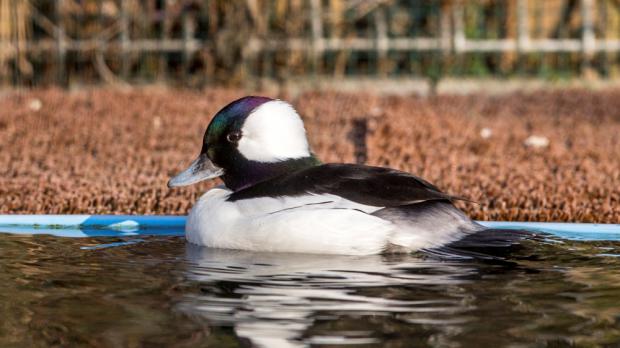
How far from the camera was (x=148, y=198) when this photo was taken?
574 centimetres

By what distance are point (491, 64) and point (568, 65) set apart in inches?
37.8

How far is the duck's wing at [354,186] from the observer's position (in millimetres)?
4270

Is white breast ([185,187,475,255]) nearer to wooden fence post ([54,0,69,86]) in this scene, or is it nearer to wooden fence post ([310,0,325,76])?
wooden fence post ([310,0,325,76])

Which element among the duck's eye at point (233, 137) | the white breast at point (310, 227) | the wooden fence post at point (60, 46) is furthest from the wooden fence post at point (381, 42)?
the white breast at point (310, 227)

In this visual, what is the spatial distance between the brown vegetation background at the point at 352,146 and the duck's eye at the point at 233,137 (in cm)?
102

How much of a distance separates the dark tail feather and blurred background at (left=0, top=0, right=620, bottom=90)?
7926 millimetres

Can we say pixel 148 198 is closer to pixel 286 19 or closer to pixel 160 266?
pixel 160 266

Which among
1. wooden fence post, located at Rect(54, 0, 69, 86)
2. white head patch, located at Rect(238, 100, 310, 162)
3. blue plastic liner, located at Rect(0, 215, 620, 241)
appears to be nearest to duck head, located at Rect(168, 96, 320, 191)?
white head patch, located at Rect(238, 100, 310, 162)

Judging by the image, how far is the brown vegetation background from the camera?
5750 mm

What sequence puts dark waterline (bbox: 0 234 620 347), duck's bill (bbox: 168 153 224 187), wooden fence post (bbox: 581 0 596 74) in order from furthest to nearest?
wooden fence post (bbox: 581 0 596 74)
duck's bill (bbox: 168 153 224 187)
dark waterline (bbox: 0 234 620 347)

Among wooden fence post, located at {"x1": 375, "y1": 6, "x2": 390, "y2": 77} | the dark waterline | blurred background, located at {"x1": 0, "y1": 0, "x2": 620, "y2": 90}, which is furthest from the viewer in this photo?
wooden fence post, located at {"x1": 375, "y1": 6, "x2": 390, "y2": 77}

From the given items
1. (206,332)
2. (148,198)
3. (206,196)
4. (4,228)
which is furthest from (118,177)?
(206,332)

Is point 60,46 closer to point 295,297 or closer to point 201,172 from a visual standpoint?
point 201,172

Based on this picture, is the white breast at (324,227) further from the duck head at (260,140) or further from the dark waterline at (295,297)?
the duck head at (260,140)
